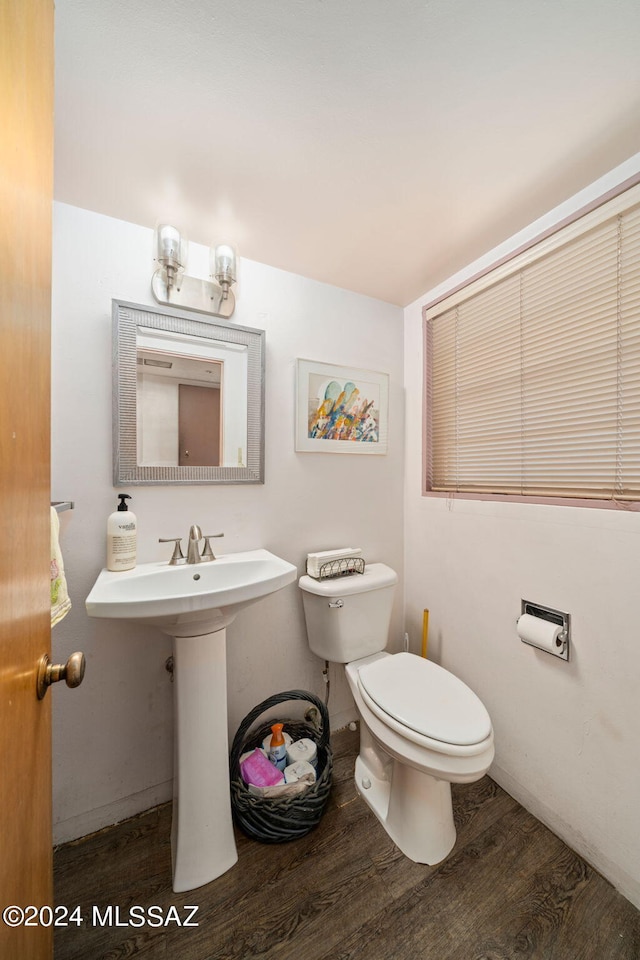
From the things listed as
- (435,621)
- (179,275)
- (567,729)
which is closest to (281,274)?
(179,275)

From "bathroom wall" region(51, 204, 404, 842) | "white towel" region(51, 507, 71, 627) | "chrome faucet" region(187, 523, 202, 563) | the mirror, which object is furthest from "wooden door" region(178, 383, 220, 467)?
"white towel" region(51, 507, 71, 627)

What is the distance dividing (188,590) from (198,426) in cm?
61

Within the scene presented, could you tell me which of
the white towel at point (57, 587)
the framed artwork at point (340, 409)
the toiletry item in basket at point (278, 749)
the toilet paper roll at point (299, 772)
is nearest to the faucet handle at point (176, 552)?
the white towel at point (57, 587)

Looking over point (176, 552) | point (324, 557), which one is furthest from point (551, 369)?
point (176, 552)

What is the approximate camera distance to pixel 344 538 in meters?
1.70

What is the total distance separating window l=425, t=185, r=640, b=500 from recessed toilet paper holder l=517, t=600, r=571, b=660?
15.9 inches

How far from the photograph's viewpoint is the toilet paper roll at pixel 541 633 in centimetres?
116

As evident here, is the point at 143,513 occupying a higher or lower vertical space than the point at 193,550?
higher

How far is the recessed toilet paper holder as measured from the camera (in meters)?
1.16

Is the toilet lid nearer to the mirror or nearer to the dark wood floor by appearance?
the dark wood floor

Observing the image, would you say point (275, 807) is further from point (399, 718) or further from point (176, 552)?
point (176, 552)

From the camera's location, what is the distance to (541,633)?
46.8 inches

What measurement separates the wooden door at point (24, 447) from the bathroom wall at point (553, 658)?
140 cm

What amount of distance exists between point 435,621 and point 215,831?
1124 mm
